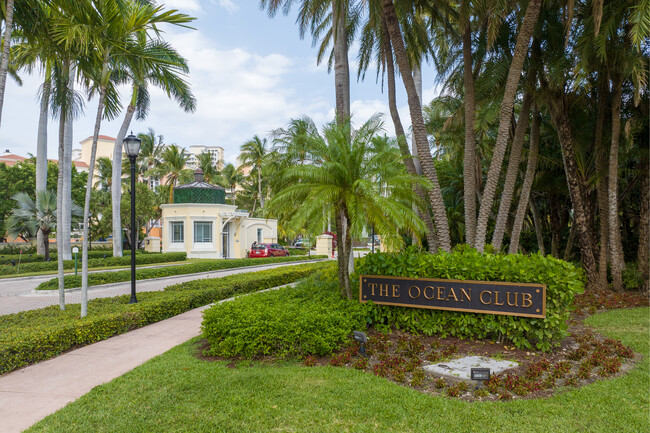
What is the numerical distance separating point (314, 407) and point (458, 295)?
353 centimetres

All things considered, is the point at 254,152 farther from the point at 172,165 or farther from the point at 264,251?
the point at 264,251

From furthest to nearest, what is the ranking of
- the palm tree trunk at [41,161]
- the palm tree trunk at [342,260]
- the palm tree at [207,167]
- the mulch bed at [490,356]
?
the palm tree at [207,167]
the palm tree trunk at [41,161]
the palm tree trunk at [342,260]
the mulch bed at [490,356]

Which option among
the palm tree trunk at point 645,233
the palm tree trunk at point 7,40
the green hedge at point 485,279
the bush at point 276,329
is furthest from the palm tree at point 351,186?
the palm tree trunk at point 645,233

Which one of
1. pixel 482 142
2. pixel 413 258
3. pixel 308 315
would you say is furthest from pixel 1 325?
pixel 482 142

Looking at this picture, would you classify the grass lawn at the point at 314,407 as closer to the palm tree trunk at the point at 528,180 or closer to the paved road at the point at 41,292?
the palm tree trunk at the point at 528,180

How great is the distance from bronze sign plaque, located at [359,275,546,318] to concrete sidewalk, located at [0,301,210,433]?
12.2ft

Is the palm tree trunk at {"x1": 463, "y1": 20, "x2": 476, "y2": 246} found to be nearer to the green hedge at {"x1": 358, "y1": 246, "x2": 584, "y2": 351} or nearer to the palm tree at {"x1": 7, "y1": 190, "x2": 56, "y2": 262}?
the green hedge at {"x1": 358, "y1": 246, "x2": 584, "y2": 351}

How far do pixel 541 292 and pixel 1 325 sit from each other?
31.6 ft

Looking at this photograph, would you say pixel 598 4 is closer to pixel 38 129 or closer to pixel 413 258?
pixel 413 258

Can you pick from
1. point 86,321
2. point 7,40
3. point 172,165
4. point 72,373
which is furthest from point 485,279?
point 172,165

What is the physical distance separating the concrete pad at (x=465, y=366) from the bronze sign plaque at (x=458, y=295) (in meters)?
0.87

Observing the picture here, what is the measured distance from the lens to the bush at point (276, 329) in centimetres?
615

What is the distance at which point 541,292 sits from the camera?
21.0 feet

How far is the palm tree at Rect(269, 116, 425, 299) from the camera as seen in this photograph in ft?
23.4
